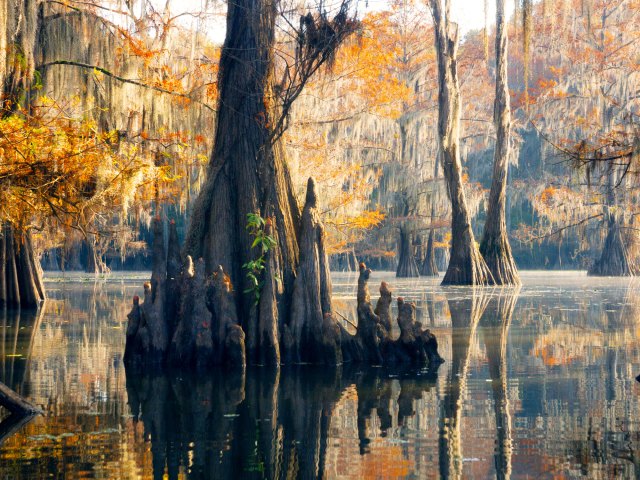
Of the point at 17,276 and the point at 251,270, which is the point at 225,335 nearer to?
the point at 251,270

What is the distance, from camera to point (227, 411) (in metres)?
6.53

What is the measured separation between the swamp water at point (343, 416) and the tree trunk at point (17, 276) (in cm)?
652

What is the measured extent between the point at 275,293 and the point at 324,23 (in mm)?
2826

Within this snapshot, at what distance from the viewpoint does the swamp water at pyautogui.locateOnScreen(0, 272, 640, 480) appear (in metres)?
4.77

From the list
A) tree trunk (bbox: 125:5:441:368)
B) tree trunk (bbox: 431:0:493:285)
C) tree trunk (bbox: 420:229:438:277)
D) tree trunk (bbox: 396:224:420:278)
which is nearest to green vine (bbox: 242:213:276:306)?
tree trunk (bbox: 125:5:441:368)

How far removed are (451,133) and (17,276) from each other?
14191 millimetres

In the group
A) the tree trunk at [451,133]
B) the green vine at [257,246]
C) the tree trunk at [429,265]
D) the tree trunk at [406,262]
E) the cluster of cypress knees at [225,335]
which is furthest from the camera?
the tree trunk at [429,265]

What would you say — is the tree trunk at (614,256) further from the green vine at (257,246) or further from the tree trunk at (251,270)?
the green vine at (257,246)

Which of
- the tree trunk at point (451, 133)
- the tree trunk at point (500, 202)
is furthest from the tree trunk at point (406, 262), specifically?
the tree trunk at point (451, 133)

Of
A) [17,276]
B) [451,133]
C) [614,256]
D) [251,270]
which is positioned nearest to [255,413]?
[251,270]

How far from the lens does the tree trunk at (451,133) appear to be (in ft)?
85.8

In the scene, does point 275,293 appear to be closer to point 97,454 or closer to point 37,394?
point 37,394

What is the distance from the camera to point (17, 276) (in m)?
17.9

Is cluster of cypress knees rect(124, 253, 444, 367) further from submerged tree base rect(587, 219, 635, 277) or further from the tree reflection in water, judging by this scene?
submerged tree base rect(587, 219, 635, 277)
